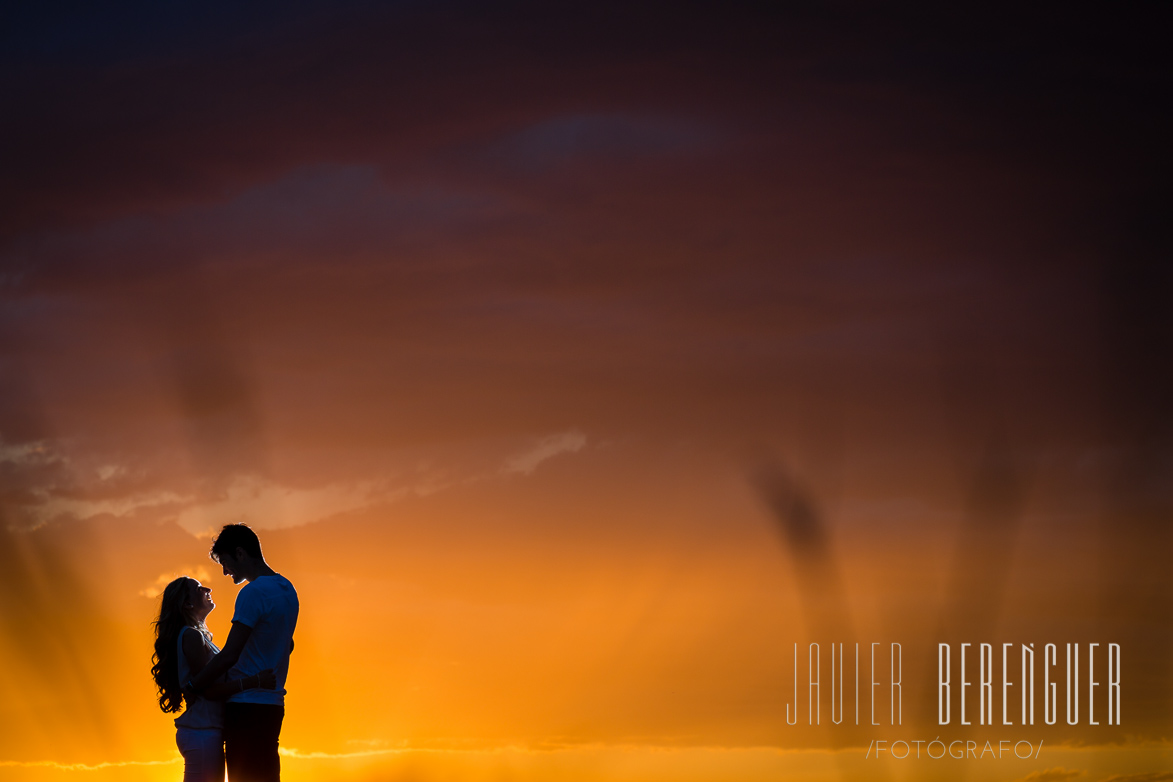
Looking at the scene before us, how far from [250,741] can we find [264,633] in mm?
582

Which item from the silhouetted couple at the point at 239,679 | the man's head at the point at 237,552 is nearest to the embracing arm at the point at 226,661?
the silhouetted couple at the point at 239,679

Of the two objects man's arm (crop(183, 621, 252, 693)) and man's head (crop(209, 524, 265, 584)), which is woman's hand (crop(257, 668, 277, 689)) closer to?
man's arm (crop(183, 621, 252, 693))

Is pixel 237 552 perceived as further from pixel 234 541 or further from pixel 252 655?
pixel 252 655

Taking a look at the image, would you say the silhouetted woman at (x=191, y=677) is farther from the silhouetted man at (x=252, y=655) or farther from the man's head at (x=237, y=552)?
the man's head at (x=237, y=552)

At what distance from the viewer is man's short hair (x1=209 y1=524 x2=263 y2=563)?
22.1 feet

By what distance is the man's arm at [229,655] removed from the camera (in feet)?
21.7

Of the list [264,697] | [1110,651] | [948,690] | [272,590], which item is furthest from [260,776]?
[1110,651]

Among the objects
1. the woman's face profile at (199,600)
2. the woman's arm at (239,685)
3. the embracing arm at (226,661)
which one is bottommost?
the woman's arm at (239,685)

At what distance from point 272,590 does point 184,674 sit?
77 centimetres

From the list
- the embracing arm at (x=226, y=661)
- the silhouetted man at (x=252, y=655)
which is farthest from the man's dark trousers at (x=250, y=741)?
the embracing arm at (x=226, y=661)

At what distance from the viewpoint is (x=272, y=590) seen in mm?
6746

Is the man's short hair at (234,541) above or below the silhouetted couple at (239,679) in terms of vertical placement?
above

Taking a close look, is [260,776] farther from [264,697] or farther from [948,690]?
[948,690]

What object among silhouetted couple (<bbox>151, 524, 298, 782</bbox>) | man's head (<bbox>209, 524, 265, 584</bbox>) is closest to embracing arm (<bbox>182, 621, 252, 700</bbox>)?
silhouetted couple (<bbox>151, 524, 298, 782</bbox>)
